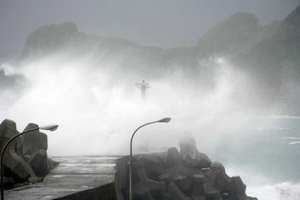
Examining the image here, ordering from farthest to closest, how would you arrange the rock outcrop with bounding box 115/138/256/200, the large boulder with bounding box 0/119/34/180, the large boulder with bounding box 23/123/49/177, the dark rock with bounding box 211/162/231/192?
1. the dark rock with bounding box 211/162/231/192
2. the rock outcrop with bounding box 115/138/256/200
3. the large boulder with bounding box 23/123/49/177
4. the large boulder with bounding box 0/119/34/180

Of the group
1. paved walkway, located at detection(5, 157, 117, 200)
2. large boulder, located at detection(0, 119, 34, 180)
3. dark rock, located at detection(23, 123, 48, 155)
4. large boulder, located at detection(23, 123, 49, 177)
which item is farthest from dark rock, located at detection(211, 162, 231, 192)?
large boulder, located at detection(0, 119, 34, 180)

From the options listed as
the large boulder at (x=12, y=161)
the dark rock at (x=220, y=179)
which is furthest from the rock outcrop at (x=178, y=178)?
the large boulder at (x=12, y=161)

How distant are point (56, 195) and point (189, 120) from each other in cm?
4576

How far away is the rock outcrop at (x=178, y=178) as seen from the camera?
21234 millimetres

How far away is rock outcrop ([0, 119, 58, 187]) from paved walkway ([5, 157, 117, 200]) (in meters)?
0.69

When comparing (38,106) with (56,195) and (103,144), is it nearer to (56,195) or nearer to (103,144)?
(103,144)

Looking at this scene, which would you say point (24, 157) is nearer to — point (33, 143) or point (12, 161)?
point (33, 143)

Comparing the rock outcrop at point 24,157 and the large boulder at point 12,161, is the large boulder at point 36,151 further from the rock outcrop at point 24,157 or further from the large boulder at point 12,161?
the large boulder at point 12,161

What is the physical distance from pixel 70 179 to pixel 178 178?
7.11m

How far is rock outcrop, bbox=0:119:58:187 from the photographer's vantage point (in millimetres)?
17484

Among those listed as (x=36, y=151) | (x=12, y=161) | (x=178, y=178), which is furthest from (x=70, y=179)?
(x=178, y=178)

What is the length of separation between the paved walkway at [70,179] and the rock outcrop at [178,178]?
119cm

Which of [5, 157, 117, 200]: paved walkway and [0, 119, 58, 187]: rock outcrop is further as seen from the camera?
[0, 119, 58, 187]: rock outcrop

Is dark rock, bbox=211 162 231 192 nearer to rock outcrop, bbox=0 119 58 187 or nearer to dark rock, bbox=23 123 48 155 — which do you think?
rock outcrop, bbox=0 119 58 187
